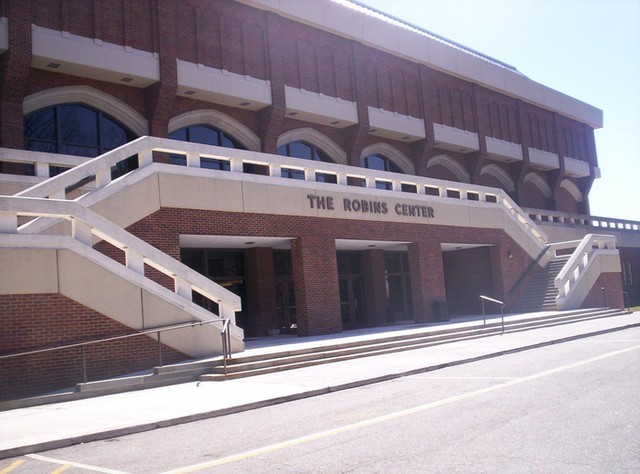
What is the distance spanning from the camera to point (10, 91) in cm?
2100

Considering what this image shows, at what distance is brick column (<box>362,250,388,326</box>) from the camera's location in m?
28.6

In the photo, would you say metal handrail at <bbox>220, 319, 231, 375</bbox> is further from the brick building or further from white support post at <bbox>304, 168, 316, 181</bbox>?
white support post at <bbox>304, 168, 316, 181</bbox>

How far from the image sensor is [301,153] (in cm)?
3089

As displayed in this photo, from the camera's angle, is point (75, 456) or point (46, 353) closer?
point (75, 456)

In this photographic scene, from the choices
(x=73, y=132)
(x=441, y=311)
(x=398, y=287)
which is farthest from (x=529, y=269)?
(x=73, y=132)

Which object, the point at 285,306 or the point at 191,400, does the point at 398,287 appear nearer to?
the point at 285,306

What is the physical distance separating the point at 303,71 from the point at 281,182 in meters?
10.2

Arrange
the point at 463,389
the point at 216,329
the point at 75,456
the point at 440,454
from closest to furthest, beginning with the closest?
the point at 440,454, the point at 75,456, the point at 463,389, the point at 216,329

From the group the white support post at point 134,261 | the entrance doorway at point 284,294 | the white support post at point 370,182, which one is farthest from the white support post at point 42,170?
the white support post at point 370,182

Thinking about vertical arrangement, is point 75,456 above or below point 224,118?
below

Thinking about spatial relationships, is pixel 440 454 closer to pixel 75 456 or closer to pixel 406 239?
pixel 75 456

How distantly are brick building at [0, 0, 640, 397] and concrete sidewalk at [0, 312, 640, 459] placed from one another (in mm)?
2141

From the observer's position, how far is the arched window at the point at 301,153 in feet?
96.6

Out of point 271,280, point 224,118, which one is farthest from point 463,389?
point 224,118
